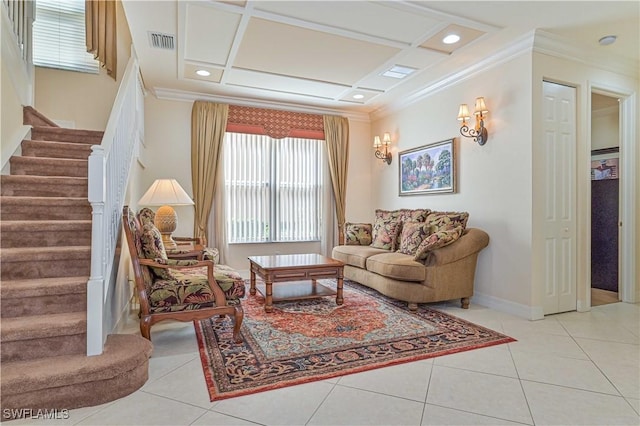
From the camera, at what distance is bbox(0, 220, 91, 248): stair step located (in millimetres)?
2418

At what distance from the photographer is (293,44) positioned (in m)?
3.60

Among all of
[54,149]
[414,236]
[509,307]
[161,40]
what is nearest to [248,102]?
[161,40]

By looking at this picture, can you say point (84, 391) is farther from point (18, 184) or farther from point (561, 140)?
point (561, 140)

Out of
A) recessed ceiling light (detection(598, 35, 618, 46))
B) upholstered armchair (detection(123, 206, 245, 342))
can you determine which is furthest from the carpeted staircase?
recessed ceiling light (detection(598, 35, 618, 46))

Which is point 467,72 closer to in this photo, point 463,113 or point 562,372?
point 463,113

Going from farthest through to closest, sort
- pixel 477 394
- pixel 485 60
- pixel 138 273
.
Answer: pixel 485 60
pixel 138 273
pixel 477 394

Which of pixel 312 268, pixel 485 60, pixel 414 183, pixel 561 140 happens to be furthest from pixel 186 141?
pixel 561 140

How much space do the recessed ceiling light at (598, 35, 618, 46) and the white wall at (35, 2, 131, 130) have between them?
527 cm

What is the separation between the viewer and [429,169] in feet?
16.0

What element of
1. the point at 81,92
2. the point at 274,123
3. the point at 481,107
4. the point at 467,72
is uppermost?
the point at 467,72

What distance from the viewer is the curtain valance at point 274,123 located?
5.48 m

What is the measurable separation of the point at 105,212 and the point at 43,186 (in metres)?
1.18

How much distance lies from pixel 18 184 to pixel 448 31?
4.00m

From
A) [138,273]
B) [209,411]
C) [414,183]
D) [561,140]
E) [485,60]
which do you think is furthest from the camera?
[414,183]
